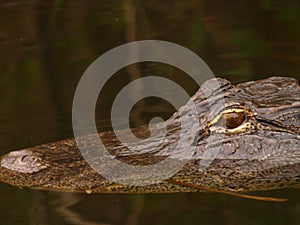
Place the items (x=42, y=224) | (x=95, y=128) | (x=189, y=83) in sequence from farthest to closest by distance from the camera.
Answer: (x=189, y=83) < (x=95, y=128) < (x=42, y=224)

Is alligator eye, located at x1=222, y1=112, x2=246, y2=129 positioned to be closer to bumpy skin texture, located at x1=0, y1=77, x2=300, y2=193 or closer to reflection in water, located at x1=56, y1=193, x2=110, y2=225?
bumpy skin texture, located at x1=0, y1=77, x2=300, y2=193

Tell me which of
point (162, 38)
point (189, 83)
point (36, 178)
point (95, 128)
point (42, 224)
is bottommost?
point (42, 224)

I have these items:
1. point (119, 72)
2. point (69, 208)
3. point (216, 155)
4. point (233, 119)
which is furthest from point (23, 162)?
point (119, 72)

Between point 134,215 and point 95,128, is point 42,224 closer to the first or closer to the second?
point 134,215

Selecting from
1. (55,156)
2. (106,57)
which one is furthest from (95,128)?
(106,57)

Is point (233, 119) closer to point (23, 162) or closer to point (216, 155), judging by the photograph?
point (216, 155)

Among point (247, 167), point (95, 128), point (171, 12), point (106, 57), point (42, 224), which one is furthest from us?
point (171, 12)
